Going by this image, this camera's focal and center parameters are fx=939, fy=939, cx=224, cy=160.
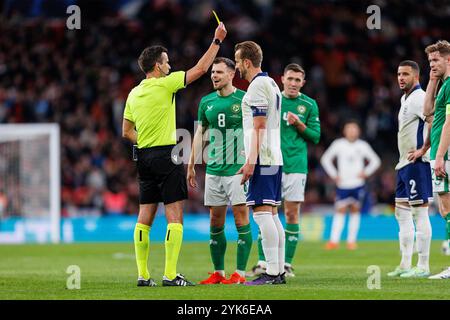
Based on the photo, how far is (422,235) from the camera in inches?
454

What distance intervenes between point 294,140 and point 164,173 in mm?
3080

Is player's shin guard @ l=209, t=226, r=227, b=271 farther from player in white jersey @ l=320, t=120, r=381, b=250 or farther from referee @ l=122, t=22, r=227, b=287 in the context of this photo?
player in white jersey @ l=320, t=120, r=381, b=250

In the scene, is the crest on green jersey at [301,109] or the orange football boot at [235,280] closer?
the orange football boot at [235,280]

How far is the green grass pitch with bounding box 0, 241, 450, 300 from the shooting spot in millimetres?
9102

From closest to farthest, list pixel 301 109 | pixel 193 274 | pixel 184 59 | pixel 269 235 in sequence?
pixel 269 235 → pixel 193 274 → pixel 301 109 → pixel 184 59

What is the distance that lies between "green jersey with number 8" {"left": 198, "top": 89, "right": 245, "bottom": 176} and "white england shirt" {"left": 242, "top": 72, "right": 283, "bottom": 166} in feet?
Answer: 2.40

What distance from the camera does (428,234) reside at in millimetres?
11555

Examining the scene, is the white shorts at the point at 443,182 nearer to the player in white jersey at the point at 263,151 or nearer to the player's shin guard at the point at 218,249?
the player in white jersey at the point at 263,151

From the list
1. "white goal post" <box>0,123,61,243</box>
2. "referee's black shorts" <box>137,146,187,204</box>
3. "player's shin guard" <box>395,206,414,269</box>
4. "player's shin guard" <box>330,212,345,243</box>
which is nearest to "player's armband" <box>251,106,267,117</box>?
"referee's black shorts" <box>137,146,187,204</box>

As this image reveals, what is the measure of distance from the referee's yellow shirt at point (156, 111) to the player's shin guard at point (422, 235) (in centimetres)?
336

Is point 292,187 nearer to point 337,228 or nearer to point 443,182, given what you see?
point 443,182

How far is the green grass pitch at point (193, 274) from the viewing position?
29.9 feet

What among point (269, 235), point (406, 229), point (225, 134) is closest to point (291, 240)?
point (406, 229)

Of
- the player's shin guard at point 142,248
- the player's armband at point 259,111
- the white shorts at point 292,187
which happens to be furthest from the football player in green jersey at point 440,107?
the player's shin guard at point 142,248
